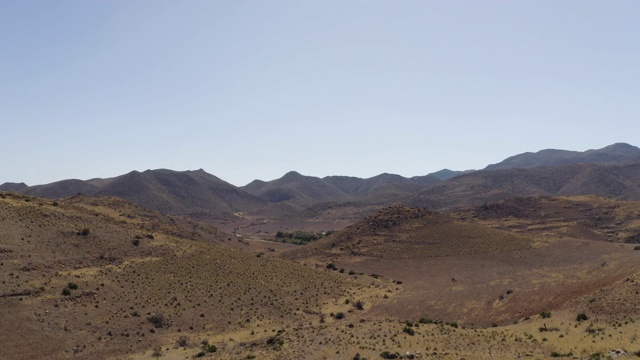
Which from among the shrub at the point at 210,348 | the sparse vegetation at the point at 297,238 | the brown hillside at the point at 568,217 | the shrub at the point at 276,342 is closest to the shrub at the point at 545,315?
the shrub at the point at 276,342

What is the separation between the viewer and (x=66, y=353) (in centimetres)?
3400

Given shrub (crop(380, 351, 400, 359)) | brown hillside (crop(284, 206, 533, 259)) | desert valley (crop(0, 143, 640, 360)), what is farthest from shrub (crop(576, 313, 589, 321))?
brown hillside (crop(284, 206, 533, 259))

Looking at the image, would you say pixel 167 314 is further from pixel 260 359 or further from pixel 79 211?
pixel 79 211

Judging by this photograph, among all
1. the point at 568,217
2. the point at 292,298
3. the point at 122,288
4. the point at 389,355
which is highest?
the point at 568,217

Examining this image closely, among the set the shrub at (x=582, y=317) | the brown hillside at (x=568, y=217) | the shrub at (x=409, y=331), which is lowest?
the shrub at (x=582, y=317)

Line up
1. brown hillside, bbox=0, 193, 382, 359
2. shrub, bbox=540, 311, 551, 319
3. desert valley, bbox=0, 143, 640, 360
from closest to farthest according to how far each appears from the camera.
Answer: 1. desert valley, bbox=0, 143, 640, 360
2. brown hillside, bbox=0, 193, 382, 359
3. shrub, bbox=540, 311, 551, 319

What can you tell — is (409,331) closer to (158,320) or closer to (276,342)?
(276,342)

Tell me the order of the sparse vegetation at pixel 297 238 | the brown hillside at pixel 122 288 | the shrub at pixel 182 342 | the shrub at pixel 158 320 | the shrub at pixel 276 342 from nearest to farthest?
1. the shrub at pixel 276 342
2. the brown hillside at pixel 122 288
3. the shrub at pixel 182 342
4. the shrub at pixel 158 320
5. the sparse vegetation at pixel 297 238

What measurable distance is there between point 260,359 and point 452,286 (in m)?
40.3

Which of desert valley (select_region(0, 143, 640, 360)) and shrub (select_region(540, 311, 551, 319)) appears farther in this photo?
shrub (select_region(540, 311, 551, 319))

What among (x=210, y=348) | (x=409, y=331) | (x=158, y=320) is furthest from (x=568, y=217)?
(x=210, y=348)

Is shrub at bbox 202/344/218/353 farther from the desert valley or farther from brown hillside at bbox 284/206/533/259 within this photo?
brown hillside at bbox 284/206/533/259

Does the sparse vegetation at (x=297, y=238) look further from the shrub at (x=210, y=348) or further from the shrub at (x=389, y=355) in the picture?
the shrub at (x=389, y=355)

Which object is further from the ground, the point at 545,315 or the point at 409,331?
the point at 409,331
